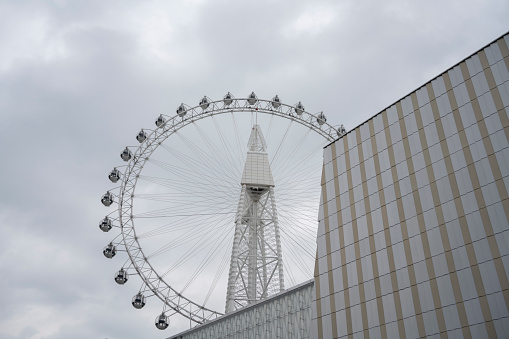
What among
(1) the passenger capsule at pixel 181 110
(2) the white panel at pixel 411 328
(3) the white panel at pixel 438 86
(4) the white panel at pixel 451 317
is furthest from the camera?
(1) the passenger capsule at pixel 181 110

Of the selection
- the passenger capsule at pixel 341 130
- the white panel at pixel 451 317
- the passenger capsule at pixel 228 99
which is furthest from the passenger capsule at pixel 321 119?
the white panel at pixel 451 317

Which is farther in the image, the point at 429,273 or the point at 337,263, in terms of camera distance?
the point at 337,263

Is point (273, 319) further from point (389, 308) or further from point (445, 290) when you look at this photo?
point (445, 290)

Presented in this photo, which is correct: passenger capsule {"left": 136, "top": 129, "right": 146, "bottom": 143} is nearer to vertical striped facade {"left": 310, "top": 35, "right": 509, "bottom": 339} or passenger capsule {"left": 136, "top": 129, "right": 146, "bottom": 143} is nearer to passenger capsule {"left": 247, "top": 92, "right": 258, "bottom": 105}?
passenger capsule {"left": 247, "top": 92, "right": 258, "bottom": 105}

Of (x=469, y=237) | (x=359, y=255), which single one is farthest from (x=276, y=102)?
(x=469, y=237)

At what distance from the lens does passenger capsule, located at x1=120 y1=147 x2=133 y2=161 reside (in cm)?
4878

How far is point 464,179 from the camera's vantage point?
82.5ft

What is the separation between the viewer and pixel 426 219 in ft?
85.9

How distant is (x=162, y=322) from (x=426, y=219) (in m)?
25.0

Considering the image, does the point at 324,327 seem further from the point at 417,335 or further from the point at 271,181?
the point at 271,181

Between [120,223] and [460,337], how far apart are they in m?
32.1

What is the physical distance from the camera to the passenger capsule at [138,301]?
43.4 metres

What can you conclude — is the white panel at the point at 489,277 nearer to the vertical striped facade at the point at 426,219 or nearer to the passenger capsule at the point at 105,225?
the vertical striped facade at the point at 426,219

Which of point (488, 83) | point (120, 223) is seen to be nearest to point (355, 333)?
point (488, 83)
